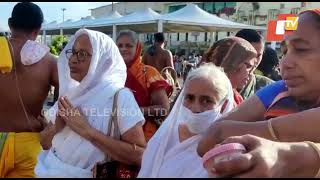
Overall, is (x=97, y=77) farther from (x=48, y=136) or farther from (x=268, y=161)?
(x=268, y=161)

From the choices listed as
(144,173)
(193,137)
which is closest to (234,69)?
(193,137)

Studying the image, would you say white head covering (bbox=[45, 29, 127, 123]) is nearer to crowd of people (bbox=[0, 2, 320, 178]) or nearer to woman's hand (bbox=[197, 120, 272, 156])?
crowd of people (bbox=[0, 2, 320, 178])

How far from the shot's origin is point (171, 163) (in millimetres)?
1636

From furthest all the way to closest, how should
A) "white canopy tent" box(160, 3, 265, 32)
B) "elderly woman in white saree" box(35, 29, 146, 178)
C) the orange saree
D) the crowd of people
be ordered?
1. "white canopy tent" box(160, 3, 265, 32)
2. the orange saree
3. "elderly woman in white saree" box(35, 29, 146, 178)
4. the crowd of people

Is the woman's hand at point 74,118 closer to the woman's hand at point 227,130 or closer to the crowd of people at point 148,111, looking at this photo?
the crowd of people at point 148,111

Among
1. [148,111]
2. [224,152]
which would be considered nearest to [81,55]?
[148,111]

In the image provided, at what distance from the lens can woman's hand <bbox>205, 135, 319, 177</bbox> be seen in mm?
582

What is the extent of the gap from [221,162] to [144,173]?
3.63 ft

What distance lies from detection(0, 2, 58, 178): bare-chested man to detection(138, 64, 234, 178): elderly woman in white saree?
110 cm

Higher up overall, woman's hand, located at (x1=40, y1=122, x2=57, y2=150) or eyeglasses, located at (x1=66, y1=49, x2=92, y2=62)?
eyeglasses, located at (x1=66, y1=49, x2=92, y2=62)

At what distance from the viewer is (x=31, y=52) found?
8.50ft

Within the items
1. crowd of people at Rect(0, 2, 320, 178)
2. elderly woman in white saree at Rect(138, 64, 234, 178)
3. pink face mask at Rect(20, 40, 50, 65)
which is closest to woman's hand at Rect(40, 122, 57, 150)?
crowd of people at Rect(0, 2, 320, 178)

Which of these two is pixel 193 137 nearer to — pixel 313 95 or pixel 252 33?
pixel 313 95

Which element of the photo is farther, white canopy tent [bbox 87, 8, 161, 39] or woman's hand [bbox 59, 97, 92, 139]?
white canopy tent [bbox 87, 8, 161, 39]
